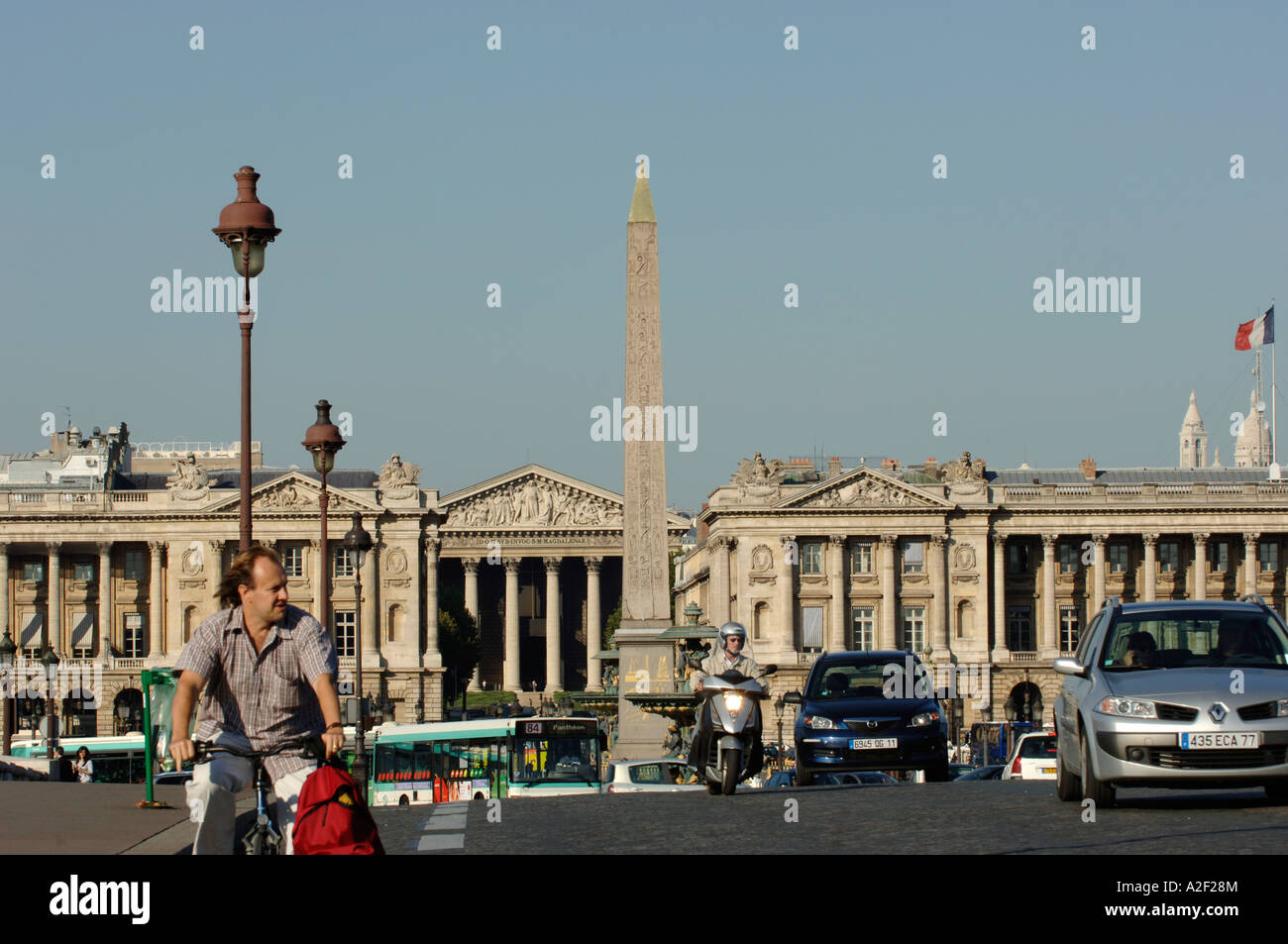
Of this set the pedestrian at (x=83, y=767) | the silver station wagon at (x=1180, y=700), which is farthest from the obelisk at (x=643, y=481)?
the silver station wagon at (x=1180, y=700)

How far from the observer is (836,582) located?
107 metres

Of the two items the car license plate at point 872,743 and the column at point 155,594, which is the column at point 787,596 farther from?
the car license plate at point 872,743

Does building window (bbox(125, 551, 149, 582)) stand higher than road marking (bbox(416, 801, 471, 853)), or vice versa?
building window (bbox(125, 551, 149, 582))

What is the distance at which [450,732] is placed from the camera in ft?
152

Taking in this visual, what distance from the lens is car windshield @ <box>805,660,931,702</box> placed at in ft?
82.3

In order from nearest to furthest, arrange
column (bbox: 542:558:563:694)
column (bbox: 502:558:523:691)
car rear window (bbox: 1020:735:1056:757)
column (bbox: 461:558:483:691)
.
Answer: car rear window (bbox: 1020:735:1056:757) → column (bbox: 461:558:483:691) → column (bbox: 502:558:523:691) → column (bbox: 542:558:563:694)

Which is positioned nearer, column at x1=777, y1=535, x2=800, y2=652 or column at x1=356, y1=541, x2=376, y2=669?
column at x1=777, y1=535, x2=800, y2=652

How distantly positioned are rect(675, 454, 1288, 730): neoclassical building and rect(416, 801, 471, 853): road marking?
277 feet

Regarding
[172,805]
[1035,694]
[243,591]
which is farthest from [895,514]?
[243,591]

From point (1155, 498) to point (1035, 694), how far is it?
11.0 metres

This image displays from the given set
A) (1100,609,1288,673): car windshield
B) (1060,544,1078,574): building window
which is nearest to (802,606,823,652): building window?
(1060,544,1078,574): building window

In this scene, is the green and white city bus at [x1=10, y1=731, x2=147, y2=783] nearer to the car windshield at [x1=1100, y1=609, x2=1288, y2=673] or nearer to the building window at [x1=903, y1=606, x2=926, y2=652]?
the car windshield at [x1=1100, y1=609, x2=1288, y2=673]

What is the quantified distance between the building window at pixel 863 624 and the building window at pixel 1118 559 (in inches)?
469
